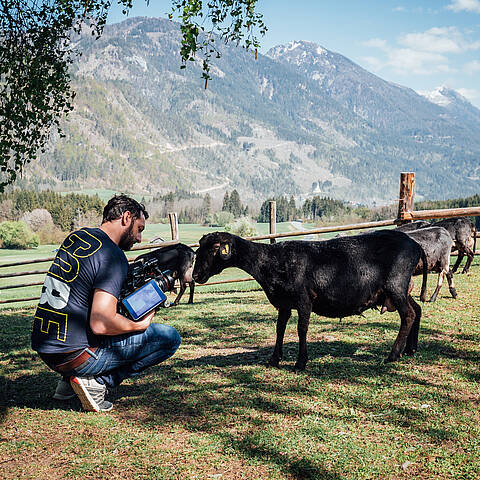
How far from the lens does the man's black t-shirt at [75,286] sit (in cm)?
379

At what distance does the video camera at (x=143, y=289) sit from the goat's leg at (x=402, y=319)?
9.27 feet

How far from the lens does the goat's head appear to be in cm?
561

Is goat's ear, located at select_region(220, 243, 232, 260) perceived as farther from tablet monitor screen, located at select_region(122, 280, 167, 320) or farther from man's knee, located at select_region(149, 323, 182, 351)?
tablet monitor screen, located at select_region(122, 280, 167, 320)

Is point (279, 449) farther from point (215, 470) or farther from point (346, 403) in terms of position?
point (346, 403)

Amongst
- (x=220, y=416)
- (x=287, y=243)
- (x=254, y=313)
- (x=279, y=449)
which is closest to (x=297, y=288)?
(x=287, y=243)

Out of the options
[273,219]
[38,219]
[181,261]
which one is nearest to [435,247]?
[181,261]

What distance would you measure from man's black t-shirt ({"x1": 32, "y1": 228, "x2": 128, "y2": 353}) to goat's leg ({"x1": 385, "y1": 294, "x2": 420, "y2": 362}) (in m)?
3.28

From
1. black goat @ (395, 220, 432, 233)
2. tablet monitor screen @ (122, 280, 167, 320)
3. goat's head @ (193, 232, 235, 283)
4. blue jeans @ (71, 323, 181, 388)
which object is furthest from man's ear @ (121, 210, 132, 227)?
black goat @ (395, 220, 432, 233)

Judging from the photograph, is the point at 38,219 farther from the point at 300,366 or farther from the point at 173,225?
the point at 300,366

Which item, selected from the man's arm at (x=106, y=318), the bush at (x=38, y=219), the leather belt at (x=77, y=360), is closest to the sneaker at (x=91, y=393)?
the leather belt at (x=77, y=360)

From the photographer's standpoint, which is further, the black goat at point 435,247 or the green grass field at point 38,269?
the green grass field at point 38,269

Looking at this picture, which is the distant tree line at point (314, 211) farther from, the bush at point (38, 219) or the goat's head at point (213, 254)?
the goat's head at point (213, 254)

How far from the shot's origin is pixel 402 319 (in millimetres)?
5469

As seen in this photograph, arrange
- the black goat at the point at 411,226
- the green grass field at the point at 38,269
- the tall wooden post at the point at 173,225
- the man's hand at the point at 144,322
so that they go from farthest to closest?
the green grass field at the point at 38,269 < the tall wooden post at the point at 173,225 < the black goat at the point at 411,226 < the man's hand at the point at 144,322
